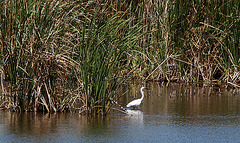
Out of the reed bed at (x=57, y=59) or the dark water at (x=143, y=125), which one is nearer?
the dark water at (x=143, y=125)

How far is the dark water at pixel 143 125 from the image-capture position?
16.8 ft

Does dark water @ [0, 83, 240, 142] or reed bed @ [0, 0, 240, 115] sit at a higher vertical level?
reed bed @ [0, 0, 240, 115]

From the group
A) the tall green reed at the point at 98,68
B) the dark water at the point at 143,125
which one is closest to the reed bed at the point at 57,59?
the tall green reed at the point at 98,68

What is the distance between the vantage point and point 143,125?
19.0ft

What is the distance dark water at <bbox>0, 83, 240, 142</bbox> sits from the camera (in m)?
5.11

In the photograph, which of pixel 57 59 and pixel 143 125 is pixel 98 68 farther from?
pixel 143 125

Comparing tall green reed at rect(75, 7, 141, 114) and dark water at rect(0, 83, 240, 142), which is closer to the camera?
dark water at rect(0, 83, 240, 142)

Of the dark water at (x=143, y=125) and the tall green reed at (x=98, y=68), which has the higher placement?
the tall green reed at (x=98, y=68)

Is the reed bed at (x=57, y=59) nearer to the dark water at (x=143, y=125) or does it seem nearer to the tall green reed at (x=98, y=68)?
the tall green reed at (x=98, y=68)

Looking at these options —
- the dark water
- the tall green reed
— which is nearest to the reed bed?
the tall green reed

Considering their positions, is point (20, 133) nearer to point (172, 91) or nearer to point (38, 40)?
point (38, 40)

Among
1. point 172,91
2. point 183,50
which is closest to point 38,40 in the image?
point 172,91

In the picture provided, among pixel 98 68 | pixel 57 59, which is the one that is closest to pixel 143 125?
pixel 98 68

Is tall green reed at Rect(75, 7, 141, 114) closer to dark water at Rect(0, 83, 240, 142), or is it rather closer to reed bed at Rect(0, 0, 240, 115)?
reed bed at Rect(0, 0, 240, 115)
